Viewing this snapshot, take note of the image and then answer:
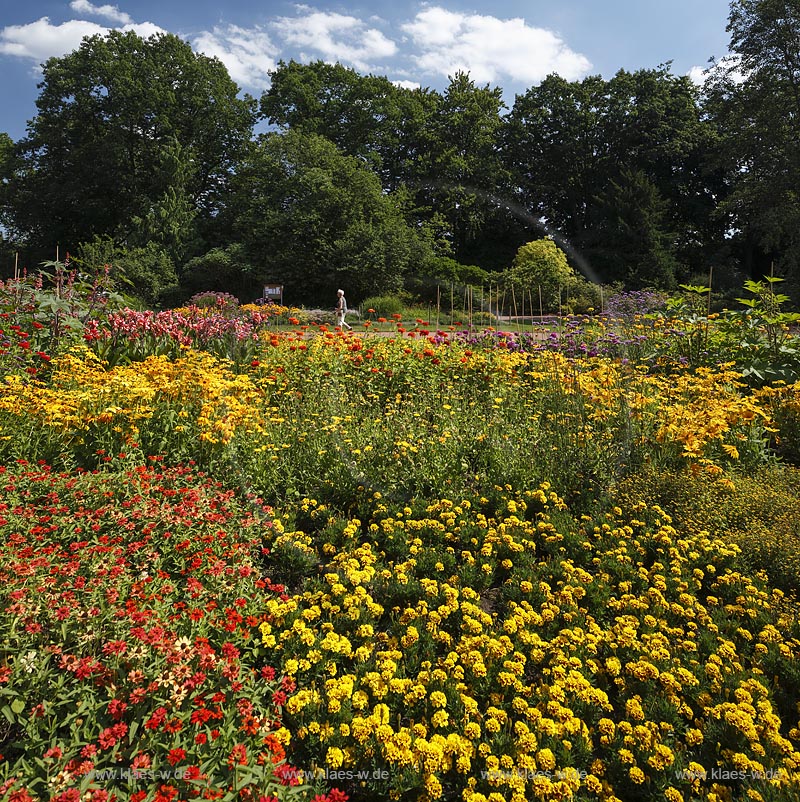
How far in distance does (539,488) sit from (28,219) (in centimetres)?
A: 3730

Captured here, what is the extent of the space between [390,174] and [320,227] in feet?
42.3

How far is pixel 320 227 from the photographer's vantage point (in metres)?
24.8

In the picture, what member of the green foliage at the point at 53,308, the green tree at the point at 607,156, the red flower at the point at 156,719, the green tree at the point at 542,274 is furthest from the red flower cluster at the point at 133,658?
the green tree at the point at 607,156

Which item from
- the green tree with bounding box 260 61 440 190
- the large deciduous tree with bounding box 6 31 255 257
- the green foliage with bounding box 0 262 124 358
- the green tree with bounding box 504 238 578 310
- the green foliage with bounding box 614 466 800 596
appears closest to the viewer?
the green foliage with bounding box 614 466 800 596

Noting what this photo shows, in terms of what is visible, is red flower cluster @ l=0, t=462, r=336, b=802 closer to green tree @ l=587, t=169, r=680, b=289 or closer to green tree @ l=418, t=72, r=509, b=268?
green tree @ l=587, t=169, r=680, b=289

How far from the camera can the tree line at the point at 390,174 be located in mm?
23938

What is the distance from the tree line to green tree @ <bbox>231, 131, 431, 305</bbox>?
0.09m

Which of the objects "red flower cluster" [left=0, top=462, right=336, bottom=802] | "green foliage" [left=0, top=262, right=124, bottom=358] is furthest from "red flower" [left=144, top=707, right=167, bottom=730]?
"green foliage" [left=0, top=262, right=124, bottom=358]

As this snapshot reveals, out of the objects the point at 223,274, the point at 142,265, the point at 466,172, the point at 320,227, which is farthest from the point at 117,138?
the point at 466,172

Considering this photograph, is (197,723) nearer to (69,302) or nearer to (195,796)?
(195,796)

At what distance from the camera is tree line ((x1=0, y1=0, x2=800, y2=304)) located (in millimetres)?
23938

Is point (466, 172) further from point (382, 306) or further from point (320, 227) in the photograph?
point (382, 306)

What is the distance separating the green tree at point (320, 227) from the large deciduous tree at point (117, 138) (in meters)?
5.97

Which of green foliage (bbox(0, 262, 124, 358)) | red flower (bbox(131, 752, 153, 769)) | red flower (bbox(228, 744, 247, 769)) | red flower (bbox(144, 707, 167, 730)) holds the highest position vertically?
green foliage (bbox(0, 262, 124, 358))
